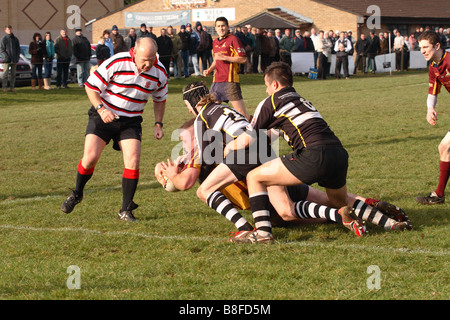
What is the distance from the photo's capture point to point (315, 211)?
6461mm

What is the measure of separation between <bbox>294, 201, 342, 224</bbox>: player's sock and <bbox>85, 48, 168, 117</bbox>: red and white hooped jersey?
7.24 feet

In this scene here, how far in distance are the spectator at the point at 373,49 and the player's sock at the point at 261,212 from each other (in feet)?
94.9

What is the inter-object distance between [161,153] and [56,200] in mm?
3819

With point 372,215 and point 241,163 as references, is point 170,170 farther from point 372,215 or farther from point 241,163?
point 372,215

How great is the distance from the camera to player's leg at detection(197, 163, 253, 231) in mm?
6430

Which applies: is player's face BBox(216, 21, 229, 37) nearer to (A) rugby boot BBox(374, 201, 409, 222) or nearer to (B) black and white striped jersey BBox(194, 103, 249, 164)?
(B) black and white striped jersey BBox(194, 103, 249, 164)

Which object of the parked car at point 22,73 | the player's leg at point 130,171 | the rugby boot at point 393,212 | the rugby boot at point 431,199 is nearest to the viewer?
the rugby boot at point 393,212

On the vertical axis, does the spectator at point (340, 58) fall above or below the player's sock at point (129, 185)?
above

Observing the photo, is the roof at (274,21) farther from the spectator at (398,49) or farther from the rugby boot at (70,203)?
the rugby boot at (70,203)

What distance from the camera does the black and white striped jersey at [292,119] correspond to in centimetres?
606

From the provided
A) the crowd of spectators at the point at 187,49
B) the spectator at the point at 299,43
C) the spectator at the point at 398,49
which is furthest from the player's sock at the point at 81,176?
the spectator at the point at 398,49

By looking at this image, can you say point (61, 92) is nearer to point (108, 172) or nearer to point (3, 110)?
point (3, 110)

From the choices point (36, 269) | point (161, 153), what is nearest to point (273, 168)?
point (36, 269)

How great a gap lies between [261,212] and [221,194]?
55 centimetres
